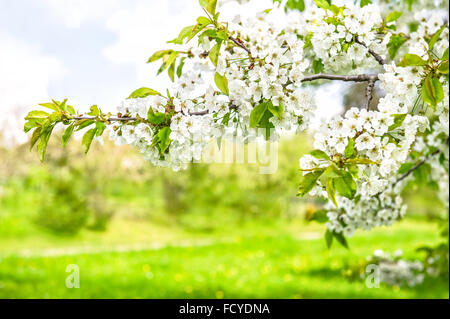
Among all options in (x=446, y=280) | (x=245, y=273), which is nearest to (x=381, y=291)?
(x=446, y=280)

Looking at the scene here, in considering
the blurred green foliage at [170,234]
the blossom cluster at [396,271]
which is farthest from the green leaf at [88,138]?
the blossom cluster at [396,271]

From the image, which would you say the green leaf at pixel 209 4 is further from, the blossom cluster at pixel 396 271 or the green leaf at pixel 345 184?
the blossom cluster at pixel 396 271

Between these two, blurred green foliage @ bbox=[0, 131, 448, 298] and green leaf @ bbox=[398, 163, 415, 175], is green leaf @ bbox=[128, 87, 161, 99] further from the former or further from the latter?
blurred green foliage @ bbox=[0, 131, 448, 298]

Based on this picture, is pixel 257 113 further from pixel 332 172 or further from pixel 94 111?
pixel 94 111

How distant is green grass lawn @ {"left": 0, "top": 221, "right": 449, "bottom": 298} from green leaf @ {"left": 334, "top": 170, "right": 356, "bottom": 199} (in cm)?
354

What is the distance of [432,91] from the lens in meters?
1.78

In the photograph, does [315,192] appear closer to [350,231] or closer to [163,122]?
[163,122]

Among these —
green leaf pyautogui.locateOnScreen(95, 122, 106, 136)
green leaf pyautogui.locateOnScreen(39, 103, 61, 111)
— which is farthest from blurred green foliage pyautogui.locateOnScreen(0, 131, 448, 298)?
green leaf pyautogui.locateOnScreen(39, 103, 61, 111)

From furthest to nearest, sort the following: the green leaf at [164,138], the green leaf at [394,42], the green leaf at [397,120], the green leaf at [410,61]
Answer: the green leaf at [394,42], the green leaf at [164,138], the green leaf at [397,120], the green leaf at [410,61]

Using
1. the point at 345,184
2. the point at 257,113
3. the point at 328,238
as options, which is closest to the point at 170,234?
the point at 328,238

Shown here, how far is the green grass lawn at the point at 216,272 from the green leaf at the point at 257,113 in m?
3.43

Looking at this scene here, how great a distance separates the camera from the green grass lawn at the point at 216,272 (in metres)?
→ 5.09

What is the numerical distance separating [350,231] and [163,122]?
1714 millimetres

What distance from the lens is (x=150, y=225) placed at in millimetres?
13781
